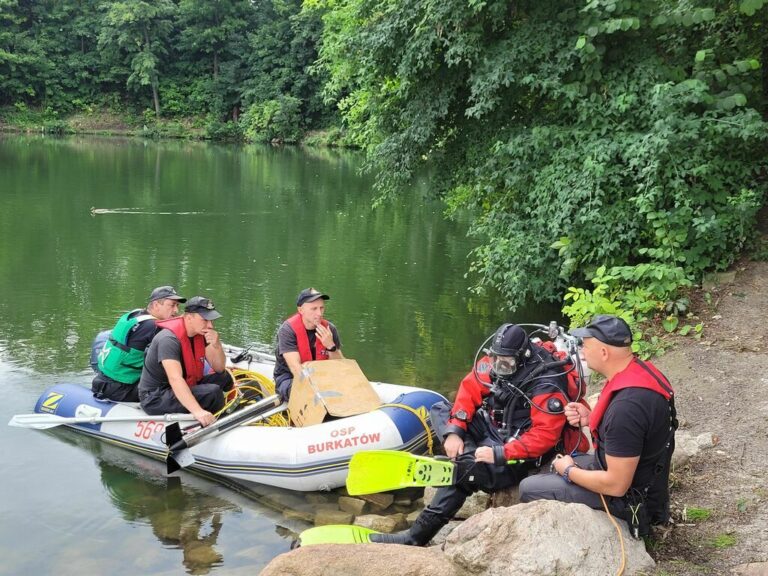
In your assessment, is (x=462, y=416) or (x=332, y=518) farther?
(x=332, y=518)

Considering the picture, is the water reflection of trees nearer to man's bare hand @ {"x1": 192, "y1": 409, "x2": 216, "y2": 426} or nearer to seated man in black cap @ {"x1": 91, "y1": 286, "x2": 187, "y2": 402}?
man's bare hand @ {"x1": 192, "y1": 409, "x2": 216, "y2": 426}

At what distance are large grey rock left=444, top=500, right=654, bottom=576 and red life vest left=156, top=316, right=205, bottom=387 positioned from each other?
366cm

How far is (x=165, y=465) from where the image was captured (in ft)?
22.3

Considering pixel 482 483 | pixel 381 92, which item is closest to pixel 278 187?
pixel 381 92

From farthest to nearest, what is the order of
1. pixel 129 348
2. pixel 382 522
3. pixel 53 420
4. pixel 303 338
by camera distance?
pixel 53 420 < pixel 129 348 < pixel 303 338 < pixel 382 522

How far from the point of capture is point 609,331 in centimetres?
380

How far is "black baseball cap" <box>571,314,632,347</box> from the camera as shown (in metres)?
3.77

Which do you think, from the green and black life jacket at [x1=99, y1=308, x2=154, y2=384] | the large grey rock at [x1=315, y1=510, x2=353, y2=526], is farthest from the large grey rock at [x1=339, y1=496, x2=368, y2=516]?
the green and black life jacket at [x1=99, y1=308, x2=154, y2=384]

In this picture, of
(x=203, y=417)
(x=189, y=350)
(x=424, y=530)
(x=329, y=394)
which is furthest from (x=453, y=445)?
(x=189, y=350)

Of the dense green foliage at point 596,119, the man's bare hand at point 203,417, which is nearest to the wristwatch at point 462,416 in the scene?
the man's bare hand at point 203,417

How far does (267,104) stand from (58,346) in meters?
42.4

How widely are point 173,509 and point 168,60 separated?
53954 mm

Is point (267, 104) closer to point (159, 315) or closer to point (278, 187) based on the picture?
point (278, 187)

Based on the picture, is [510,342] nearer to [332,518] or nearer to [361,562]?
[361,562]
